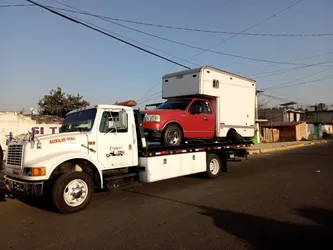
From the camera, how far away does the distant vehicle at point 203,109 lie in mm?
9125

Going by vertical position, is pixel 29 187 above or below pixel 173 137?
below

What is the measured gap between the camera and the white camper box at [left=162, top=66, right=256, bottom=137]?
10.6 m

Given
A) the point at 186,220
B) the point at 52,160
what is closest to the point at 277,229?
the point at 186,220

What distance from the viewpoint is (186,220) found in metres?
5.63

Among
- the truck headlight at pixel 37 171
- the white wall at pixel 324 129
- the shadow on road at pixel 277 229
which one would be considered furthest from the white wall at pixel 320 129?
the truck headlight at pixel 37 171

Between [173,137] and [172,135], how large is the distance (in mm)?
83

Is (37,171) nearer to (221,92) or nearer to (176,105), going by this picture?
(176,105)

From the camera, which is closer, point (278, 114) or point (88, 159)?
point (88, 159)

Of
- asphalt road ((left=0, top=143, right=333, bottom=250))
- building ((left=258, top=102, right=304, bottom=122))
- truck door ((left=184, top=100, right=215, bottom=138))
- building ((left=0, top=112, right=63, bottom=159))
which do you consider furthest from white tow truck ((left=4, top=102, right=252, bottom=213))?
building ((left=258, top=102, right=304, bottom=122))

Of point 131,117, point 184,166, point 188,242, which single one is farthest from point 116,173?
point 188,242

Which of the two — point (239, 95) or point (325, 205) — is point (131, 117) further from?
point (239, 95)

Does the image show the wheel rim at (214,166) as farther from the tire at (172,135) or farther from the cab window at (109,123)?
the cab window at (109,123)

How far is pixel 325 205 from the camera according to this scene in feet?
21.8

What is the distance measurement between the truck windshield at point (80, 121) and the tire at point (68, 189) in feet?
4.25
